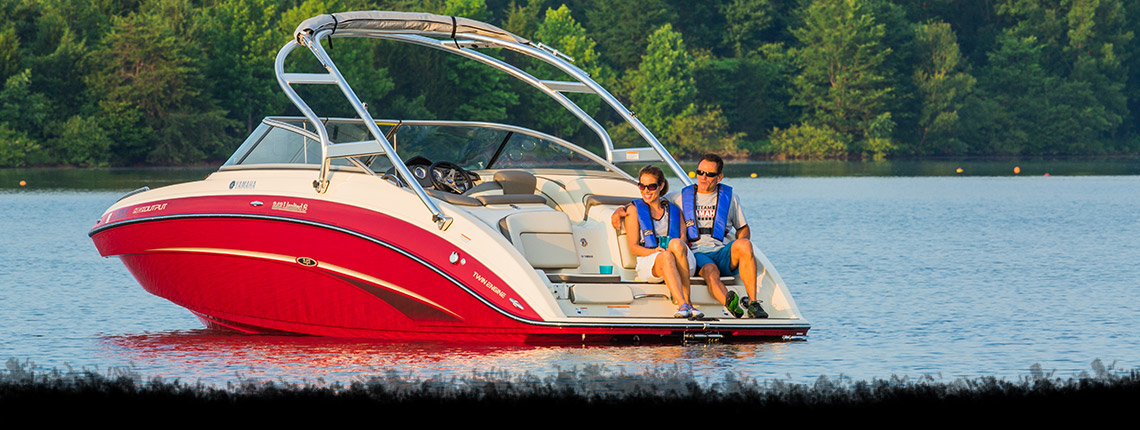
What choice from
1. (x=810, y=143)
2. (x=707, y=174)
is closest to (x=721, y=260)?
(x=707, y=174)

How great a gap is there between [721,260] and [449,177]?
194cm

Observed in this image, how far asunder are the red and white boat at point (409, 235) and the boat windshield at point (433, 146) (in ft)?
0.04

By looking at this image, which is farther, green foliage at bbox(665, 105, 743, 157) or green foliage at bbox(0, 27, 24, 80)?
green foliage at bbox(665, 105, 743, 157)

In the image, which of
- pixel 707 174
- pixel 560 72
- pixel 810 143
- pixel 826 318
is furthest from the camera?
pixel 810 143

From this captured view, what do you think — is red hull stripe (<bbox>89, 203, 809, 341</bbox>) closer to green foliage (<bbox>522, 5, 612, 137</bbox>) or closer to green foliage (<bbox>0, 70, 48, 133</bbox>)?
green foliage (<bbox>0, 70, 48, 133</bbox>)

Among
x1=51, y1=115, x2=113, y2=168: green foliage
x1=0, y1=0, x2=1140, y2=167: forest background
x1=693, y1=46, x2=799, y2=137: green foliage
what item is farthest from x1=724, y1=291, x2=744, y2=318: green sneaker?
x1=693, y1=46, x2=799, y2=137: green foliage

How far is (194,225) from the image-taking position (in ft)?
33.0

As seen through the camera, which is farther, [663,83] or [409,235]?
[663,83]

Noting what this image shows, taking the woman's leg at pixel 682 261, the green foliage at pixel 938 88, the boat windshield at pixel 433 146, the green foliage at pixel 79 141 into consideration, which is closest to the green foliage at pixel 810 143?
the green foliage at pixel 938 88

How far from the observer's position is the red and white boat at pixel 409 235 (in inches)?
355

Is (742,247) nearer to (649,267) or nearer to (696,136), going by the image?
(649,267)

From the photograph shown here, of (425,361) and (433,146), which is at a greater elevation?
(433,146)

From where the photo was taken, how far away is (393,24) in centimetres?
1035

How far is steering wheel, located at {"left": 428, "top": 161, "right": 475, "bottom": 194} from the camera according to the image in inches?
401
